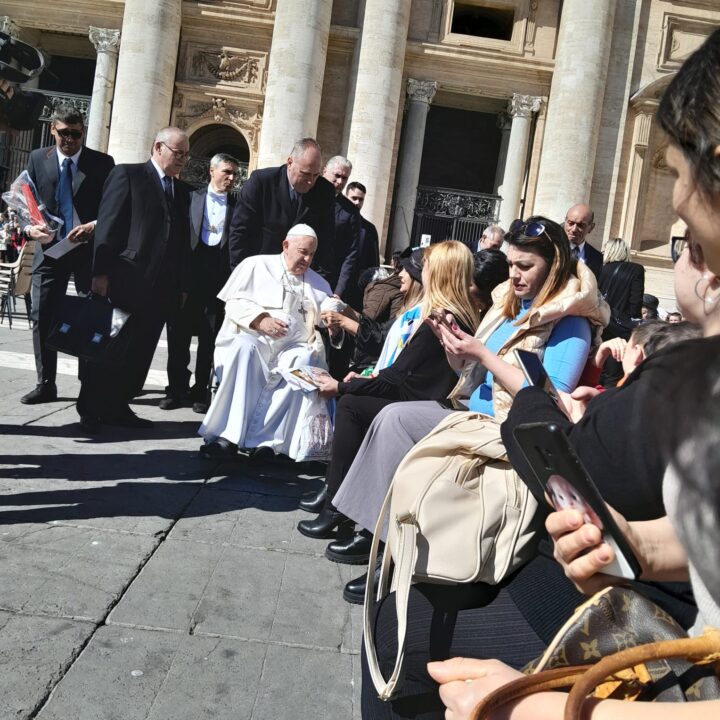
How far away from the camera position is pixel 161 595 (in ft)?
9.32

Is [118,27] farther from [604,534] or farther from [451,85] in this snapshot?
[604,534]

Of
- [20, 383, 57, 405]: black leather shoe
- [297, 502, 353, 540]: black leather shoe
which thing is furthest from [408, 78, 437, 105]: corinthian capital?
[297, 502, 353, 540]: black leather shoe

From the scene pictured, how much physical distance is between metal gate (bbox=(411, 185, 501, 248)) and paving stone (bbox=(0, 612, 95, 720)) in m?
18.3

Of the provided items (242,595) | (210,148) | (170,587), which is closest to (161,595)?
(170,587)

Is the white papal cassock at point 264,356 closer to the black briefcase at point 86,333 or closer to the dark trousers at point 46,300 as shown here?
the black briefcase at point 86,333

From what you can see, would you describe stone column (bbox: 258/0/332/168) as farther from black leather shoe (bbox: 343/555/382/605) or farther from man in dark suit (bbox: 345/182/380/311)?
black leather shoe (bbox: 343/555/382/605)

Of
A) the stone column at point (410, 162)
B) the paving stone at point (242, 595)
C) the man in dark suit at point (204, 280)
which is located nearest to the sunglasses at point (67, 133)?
the man in dark suit at point (204, 280)

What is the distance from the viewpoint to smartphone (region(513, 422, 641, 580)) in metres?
1.11

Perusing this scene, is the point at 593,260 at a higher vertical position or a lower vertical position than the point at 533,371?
higher

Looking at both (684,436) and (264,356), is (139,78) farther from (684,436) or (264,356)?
(684,436)

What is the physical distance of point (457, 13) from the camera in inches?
840

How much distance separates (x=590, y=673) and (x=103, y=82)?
68.9ft

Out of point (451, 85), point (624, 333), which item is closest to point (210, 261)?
point (624, 333)

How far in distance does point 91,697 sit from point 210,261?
5.16 m
